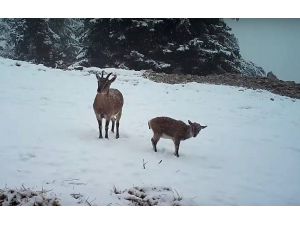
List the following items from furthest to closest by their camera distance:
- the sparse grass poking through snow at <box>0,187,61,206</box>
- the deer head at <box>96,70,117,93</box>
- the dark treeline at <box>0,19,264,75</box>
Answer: the dark treeline at <box>0,19,264,75</box>, the deer head at <box>96,70,117,93</box>, the sparse grass poking through snow at <box>0,187,61,206</box>

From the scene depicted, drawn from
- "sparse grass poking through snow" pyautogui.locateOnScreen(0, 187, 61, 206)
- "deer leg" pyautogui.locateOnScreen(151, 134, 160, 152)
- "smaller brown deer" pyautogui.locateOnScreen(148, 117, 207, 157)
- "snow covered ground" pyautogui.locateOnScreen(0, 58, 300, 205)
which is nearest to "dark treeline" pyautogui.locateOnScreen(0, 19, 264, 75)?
"snow covered ground" pyautogui.locateOnScreen(0, 58, 300, 205)

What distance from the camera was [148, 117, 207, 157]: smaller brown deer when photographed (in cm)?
449

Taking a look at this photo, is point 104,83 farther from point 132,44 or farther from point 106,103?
point 132,44

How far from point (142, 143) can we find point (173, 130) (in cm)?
36

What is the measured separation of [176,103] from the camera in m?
4.82

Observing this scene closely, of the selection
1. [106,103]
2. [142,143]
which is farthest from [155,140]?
[106,103]

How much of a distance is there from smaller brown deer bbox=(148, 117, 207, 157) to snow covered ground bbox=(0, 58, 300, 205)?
140 mm

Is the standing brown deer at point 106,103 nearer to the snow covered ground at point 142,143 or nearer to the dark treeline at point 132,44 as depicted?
the snow covered ground at point 142,143

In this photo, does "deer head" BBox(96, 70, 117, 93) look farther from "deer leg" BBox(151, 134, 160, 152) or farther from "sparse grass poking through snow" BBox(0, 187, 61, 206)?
"sparse grass poking through snow" BBox(0, 187, 61, 206)

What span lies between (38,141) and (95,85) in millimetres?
866

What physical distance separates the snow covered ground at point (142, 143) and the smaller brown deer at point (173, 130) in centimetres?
14

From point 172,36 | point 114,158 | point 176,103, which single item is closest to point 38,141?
point 114,158
